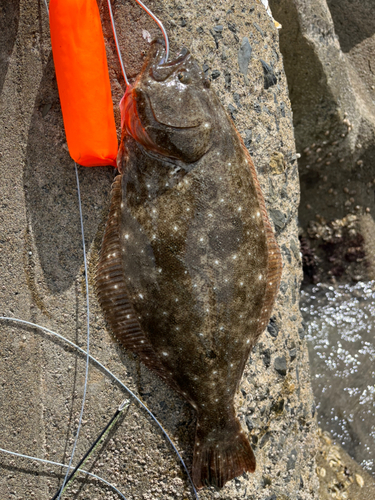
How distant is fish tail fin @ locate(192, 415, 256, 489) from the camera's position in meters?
2.18

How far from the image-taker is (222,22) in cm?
241

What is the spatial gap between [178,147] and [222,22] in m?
1.01

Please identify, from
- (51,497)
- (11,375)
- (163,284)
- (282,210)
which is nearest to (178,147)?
(163,284)

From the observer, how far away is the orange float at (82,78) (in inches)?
78.5

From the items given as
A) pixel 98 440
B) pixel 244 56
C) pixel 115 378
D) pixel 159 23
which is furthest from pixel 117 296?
pixel 244 56

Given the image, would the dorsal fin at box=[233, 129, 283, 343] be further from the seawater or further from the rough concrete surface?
the seawater

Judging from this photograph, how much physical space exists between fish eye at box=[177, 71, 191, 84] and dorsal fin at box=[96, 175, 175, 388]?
594 millimetres

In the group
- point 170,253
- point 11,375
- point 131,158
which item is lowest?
point 11,375

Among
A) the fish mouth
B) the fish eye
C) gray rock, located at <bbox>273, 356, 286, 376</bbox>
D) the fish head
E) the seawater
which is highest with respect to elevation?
the fish mouth

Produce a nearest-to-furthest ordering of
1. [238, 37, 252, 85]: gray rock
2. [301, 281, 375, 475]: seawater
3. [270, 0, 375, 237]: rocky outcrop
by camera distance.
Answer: [238, 37, 252, 85]: gray rock
[270, 0, 375, 237]: rocky outcrop
[301, 281, 375, 475]: seawater

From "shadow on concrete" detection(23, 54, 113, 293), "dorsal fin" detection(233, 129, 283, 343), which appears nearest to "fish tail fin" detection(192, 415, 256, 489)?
"dorsal fin" detection(233, 129, 283, 343)

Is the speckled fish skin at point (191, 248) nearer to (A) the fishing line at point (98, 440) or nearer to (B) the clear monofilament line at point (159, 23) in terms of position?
(B) the clear monofilament line at point (159, 23)

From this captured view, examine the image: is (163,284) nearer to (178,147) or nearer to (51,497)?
(178,147)

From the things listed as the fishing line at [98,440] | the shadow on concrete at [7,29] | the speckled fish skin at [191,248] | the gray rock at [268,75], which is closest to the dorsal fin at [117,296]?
the speckled fish skin at [191,248]
